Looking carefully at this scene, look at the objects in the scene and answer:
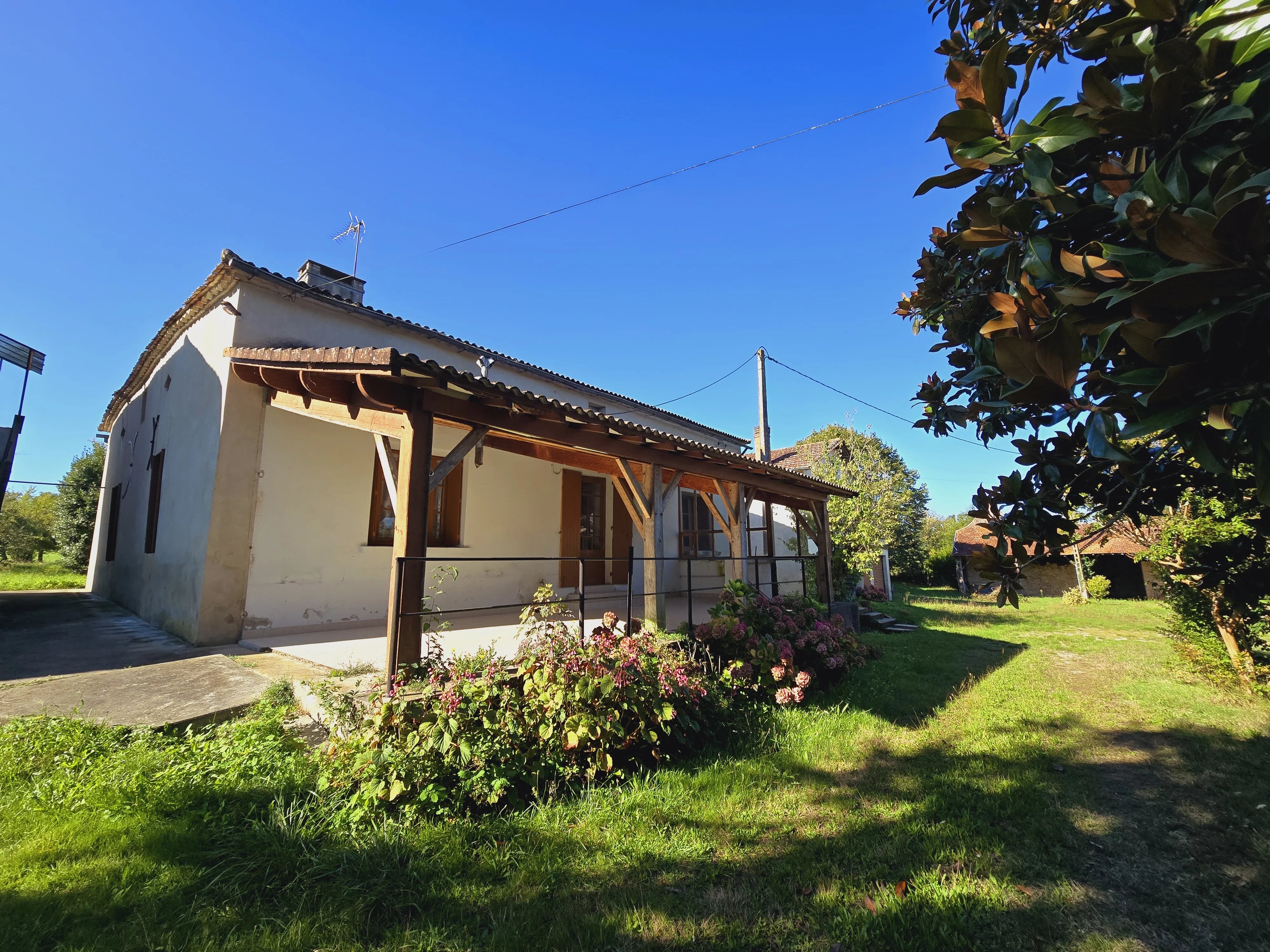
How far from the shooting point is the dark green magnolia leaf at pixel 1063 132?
51.4 inches

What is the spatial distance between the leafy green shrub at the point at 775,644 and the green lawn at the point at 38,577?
725 inches

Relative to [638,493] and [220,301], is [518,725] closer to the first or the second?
[638,493]

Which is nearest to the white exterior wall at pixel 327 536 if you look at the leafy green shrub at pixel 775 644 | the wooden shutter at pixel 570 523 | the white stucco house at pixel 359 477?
the white stucco house at pixel 359 477

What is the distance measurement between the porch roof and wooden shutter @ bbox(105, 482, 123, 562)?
8.39 m

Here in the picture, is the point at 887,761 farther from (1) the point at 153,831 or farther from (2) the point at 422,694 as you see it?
(1) the point at 153,831

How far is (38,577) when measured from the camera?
18781mm

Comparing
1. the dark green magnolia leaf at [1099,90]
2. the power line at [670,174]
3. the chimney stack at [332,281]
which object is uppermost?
the power line at [670,174]

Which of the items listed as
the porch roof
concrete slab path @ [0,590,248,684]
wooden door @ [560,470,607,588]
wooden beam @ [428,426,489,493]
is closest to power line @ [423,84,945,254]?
the porch roof

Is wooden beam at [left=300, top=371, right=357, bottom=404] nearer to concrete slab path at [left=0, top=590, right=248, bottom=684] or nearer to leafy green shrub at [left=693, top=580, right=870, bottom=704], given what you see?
concrete slab path at [left=0, top=590, right=248, bottom=684]

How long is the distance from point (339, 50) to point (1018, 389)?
8.39m

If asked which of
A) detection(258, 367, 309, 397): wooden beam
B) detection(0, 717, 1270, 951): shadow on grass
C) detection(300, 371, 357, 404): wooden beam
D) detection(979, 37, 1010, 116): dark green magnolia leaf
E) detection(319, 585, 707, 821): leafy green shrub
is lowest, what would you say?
detection(0, 717, 1270, 951): shadow on grass

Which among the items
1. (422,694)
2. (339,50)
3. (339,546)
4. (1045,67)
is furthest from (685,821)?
(339,50)

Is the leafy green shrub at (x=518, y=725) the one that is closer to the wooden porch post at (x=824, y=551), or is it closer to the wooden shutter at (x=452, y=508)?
the wooden shutter at (x=452, y=508)

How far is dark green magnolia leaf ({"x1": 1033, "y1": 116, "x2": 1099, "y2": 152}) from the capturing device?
131cm
